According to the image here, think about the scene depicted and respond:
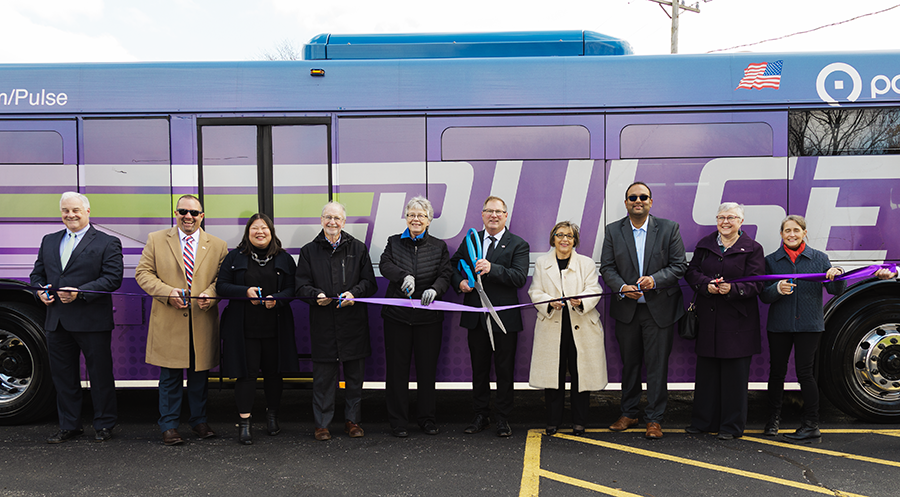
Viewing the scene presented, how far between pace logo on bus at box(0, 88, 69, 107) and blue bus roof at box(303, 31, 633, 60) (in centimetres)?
215

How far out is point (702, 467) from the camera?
3951 millimetres

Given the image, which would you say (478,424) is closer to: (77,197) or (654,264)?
(654,264)

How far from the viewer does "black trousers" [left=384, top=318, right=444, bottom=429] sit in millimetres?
4668

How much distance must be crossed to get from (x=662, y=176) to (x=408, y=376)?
279cm

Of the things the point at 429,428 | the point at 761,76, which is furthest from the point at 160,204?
the point at 761,76

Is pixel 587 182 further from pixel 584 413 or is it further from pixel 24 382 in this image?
pixel 24 382

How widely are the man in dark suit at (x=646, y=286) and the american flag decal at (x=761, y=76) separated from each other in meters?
1.35

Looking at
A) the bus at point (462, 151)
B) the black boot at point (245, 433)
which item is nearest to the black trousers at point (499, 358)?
the bus at point (462, 151)

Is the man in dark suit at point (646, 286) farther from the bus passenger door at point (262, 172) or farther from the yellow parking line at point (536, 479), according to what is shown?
the bus passenger door at point (262, 172)

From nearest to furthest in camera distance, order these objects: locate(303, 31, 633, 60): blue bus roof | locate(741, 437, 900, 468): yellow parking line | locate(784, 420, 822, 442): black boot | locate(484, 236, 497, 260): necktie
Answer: locate(741, 437, 900, 468): yellow parking line, locate(784, 420, 822, 442): black boot, locate(484, 236, 497, 260): necktie, locate(303, 31, 633, 60): blue bus roof

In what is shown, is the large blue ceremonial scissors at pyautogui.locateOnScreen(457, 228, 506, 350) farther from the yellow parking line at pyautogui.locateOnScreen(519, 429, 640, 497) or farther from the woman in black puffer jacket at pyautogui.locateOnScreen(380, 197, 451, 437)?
the yellow parking line at pyautogui.locateOnScreen(519, 429, 640, 497)

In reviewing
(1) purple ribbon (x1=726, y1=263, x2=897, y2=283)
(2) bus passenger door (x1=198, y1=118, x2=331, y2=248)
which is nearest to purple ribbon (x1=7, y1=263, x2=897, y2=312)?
(1) purple ribbon (x1=726, y1=263, x2=897, y2=283)

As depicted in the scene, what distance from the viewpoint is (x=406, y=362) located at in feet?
15.5

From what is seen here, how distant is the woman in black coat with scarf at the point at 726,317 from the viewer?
438 centimetres
